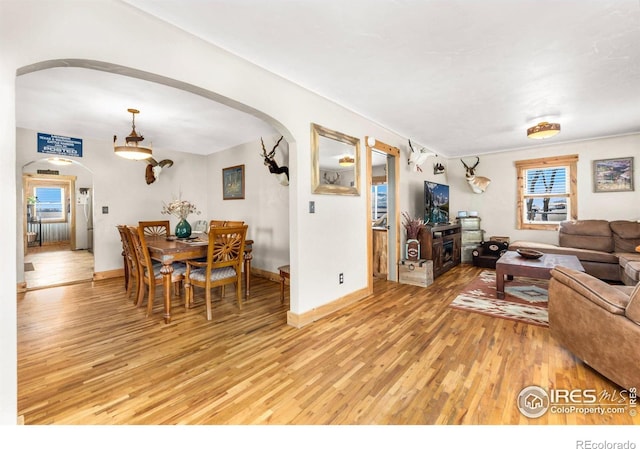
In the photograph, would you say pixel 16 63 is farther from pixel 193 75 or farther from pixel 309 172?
pixel 309 172

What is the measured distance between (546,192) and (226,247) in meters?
6.01

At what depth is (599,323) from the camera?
1.77 metres

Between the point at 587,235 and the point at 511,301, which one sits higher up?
the point at 587,235

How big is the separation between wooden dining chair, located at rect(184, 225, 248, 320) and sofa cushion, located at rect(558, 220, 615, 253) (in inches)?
214

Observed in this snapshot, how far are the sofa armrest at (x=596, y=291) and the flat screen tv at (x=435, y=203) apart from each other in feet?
8.74

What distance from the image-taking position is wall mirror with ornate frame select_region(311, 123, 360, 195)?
2.84 metres

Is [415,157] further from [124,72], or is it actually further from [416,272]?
[124,72]

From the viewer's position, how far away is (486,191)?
5996 millimetres

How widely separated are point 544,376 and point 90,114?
5.21m

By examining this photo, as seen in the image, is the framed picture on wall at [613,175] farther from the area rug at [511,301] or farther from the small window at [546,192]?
the area rug at [511,301]

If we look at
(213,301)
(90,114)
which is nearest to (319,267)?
(213,301)

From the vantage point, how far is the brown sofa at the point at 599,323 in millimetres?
1594

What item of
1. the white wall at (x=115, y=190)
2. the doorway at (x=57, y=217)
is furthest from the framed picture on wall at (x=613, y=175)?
the doorway at (x=57, y=217)

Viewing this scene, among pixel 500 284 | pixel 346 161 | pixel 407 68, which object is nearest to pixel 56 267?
pixel 346 161
